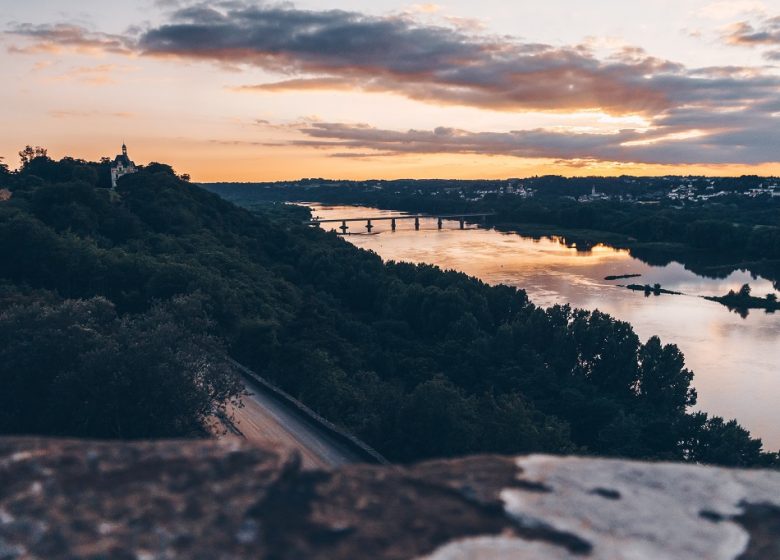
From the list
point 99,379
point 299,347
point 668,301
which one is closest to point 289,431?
point 99,379

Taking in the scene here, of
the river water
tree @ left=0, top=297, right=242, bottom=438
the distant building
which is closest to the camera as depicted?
tree @ left=0, top=297, right=242, bottom=438

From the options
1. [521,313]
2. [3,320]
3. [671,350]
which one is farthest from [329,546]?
[521,313]

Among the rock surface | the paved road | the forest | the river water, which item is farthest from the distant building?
the rock surface

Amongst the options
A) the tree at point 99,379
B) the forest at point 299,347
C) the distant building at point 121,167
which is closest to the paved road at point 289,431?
the forest at point 299,347

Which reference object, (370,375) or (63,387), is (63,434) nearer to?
(63,387)

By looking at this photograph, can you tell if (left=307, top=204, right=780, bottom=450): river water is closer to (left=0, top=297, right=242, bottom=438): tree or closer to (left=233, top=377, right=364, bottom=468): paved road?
(left=233, top=377, right=364, bottom=468): paved road

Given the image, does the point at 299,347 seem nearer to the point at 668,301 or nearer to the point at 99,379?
the point at 99,379

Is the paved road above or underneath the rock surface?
underneath
